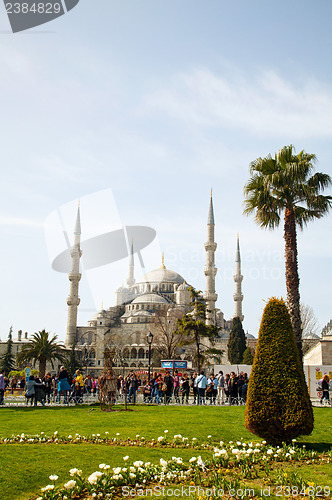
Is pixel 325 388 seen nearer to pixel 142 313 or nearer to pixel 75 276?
pixel 75 276

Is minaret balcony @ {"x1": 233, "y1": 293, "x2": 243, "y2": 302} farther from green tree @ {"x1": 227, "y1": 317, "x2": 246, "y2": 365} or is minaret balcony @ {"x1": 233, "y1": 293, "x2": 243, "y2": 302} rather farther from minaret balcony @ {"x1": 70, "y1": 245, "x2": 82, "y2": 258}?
minaret balcony @ {"x1": 70, "y1": 245, "x2": 82, "y2": 258}

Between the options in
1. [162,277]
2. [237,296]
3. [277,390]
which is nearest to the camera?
[277,390]

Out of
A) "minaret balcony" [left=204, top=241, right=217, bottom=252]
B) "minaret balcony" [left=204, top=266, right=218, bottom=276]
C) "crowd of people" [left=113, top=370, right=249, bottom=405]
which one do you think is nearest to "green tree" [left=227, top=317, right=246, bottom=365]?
"minaret balcony" [left=204, top=266, right=218, bottom=276]

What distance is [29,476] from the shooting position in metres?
4.94

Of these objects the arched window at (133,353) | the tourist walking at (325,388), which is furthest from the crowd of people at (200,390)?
the arched window at (133,353)

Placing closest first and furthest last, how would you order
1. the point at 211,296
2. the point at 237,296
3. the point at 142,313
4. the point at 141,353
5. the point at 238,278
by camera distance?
the point at 211,296 < the point at 237,296 < the point at 238,278 < the point at 141,353 < the point at 142,313

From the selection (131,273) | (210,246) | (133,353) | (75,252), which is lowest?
(133,353)

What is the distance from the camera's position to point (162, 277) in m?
73.1

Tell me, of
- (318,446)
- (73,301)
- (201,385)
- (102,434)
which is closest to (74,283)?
(73,301)

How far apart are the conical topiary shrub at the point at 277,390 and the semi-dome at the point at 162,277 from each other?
214 feet

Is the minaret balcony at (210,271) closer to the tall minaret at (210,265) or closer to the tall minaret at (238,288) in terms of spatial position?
the tall minaret at (210,265)

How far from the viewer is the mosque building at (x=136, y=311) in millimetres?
50531

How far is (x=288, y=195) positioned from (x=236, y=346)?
31191 mm

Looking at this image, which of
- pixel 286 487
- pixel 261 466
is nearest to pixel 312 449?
pixel 261 466
